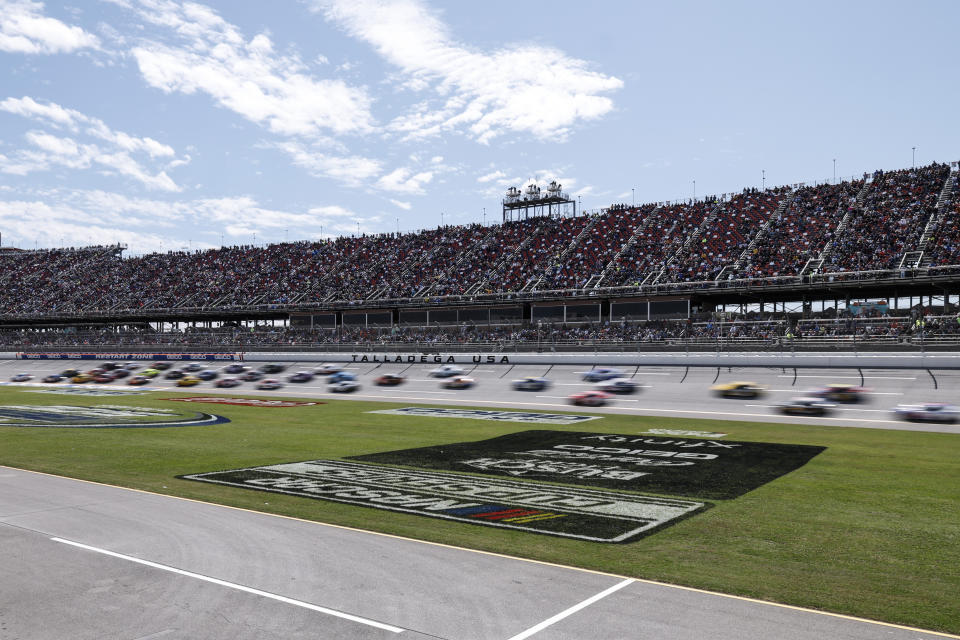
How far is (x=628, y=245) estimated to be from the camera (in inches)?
2554

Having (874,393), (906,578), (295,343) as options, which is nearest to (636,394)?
(874,393)

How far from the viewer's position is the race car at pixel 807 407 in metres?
29.6

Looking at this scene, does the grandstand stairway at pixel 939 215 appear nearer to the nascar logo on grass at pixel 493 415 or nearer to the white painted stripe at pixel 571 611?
the nascar logo on grass at pixel 493 415

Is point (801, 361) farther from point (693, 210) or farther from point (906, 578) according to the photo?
point (906, 578)

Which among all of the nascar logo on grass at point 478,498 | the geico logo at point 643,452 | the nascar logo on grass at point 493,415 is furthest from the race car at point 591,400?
the nascar logo on grass at point 478,498

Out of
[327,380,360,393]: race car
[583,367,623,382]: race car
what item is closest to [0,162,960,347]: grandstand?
[583,367,623,382]: race car

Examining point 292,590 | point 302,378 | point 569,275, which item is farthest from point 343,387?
point 292,590

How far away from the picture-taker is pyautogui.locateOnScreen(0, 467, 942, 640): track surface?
7.40 meters

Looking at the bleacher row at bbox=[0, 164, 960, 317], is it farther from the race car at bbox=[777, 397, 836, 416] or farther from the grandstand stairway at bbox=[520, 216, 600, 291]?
the race car at bbox=[777, 397, 836, 416]

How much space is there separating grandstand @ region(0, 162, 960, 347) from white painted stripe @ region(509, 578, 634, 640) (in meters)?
39.2

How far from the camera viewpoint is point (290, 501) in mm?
14023

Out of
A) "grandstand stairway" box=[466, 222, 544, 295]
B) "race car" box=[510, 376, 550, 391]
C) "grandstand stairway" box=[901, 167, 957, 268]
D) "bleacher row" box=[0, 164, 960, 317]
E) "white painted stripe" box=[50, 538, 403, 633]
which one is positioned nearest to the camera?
"white painted stripe" box=[50, 538, 403, 633]

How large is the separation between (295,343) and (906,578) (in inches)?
2389

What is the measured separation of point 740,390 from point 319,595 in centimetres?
3106
